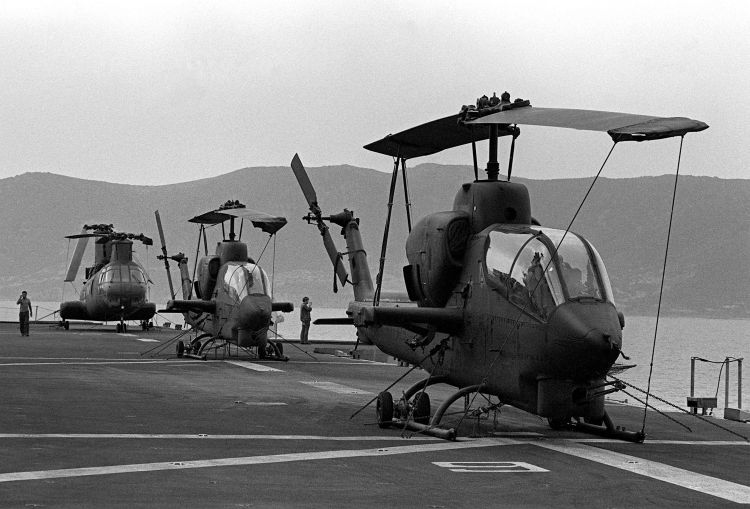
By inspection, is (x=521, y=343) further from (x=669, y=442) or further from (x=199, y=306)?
(x=199, y=306)

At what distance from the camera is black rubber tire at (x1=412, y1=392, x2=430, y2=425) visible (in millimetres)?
16078

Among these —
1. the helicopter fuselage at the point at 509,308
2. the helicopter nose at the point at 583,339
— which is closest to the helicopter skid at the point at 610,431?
the helicopter fuselage at the point at 509,308

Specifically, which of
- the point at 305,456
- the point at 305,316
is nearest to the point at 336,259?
the point at 305,456

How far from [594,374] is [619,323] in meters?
0.75

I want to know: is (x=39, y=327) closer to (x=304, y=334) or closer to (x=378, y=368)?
(x=304, y=334)

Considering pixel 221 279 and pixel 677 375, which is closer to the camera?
pixel 221 279

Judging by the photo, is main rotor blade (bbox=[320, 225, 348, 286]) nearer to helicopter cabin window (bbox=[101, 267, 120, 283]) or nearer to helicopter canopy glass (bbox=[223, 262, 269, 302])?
helicopter canopy glass (bbox=[223, 262, 269, 302])

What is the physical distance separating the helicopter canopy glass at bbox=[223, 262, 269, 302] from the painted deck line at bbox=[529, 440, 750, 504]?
1720cm

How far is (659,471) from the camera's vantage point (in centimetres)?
1235

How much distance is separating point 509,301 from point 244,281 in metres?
17.0

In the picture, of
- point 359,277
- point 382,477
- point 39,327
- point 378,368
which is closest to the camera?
point 382,477

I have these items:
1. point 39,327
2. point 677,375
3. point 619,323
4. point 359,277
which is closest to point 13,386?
point 359,277

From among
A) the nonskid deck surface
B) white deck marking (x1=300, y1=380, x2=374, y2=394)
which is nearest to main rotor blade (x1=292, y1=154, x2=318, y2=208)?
white deck marking (x1=300, y1=380, x2=374, y2=394)

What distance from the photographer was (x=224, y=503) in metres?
9.63
